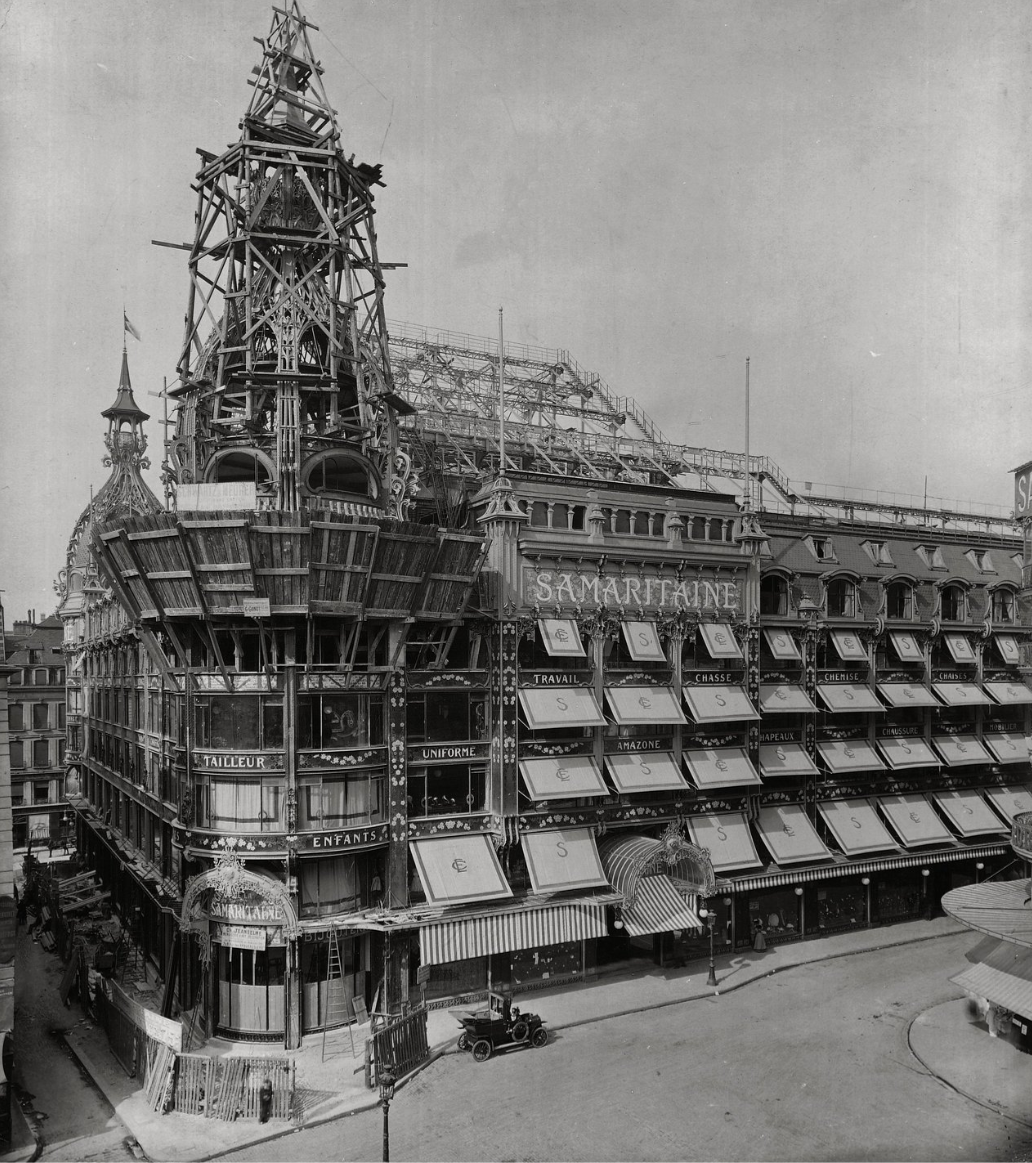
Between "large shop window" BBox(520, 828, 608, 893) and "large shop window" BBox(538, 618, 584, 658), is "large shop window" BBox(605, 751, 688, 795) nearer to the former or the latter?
"large shop window" BBox(520, 828, 608, 893)

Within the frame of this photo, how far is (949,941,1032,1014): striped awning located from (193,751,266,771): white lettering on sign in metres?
27.1

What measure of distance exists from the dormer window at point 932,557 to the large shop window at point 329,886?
4032cm

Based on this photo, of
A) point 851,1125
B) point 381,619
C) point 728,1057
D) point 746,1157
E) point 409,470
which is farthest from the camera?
point 409,470

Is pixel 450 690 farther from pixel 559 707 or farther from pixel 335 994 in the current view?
pixel 335 994

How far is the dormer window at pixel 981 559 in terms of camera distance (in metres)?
59.5

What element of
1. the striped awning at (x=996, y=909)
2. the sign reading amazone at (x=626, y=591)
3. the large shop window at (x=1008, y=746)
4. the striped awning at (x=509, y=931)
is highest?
the sign reading amazone at (x=626, y=591)

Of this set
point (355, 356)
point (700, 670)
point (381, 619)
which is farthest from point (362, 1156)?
point (355, 356)

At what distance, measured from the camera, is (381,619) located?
36156 mm

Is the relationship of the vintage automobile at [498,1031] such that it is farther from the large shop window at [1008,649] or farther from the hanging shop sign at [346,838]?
the large shop window at [1008,649]

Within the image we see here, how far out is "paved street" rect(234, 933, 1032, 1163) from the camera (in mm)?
26656

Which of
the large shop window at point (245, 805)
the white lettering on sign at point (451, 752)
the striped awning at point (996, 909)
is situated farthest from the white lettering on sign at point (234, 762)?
the striped awning at point (996, 909)

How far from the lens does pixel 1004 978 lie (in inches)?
1321

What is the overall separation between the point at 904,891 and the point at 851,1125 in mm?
25627

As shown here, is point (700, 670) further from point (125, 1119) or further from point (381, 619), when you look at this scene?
point (125, 1119)
